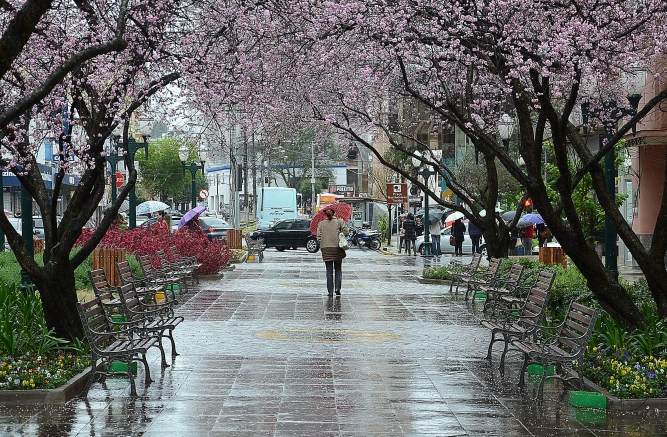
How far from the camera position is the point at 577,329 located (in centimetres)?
1218

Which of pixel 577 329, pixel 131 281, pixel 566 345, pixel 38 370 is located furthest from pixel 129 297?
pixel 577 329

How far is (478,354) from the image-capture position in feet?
50.3

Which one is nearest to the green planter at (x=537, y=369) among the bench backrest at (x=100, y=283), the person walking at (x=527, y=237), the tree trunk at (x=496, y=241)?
the bench backrest at (x=100, y=283)

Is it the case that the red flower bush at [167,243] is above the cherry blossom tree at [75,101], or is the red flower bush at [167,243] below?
below

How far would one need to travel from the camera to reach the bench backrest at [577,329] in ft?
37.9

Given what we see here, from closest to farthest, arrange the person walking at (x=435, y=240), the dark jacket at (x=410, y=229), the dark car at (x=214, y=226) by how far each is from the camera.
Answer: the person walking at (x=435, y=240) → the dark jacket at (x=410, y=229) → the dark car at (x=214, y=226)

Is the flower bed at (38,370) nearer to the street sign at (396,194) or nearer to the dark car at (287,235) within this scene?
the street sign at (396,194)

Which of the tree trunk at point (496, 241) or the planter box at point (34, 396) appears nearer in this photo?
the planter box at point (34, 396)

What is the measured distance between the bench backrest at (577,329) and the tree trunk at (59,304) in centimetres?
556

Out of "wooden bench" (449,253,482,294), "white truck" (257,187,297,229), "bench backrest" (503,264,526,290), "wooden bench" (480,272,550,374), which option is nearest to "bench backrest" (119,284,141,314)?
"wooden bench" (480,272,550,374)

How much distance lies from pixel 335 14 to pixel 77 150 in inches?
154

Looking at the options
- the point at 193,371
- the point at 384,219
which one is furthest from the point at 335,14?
the point at 384,219

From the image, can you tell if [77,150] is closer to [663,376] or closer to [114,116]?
[114,116]

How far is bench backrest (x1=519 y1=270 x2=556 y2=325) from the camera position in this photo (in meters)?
13.7
